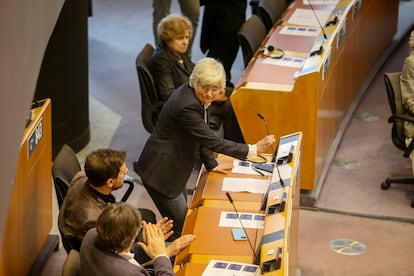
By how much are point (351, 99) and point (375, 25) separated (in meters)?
1.14

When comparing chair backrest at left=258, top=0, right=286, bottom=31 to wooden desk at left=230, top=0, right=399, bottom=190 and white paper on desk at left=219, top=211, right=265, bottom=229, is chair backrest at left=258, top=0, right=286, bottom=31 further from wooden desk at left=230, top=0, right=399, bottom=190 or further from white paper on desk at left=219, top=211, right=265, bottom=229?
white paper on desk at left=219, top=211, right=265, bottom=229

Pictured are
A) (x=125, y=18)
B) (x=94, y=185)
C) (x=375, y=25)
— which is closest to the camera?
(x=94, y=185)

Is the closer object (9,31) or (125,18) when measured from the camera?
(9,31)

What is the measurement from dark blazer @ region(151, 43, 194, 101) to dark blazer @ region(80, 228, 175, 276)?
267cm

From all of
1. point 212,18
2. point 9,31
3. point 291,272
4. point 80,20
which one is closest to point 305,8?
point 212,18

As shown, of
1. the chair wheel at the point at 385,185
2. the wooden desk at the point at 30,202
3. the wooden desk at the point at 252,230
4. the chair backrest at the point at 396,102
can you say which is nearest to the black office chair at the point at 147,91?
the wooden desk at the point at 30,202

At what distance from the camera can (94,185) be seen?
15.6 ft

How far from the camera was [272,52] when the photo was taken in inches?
284

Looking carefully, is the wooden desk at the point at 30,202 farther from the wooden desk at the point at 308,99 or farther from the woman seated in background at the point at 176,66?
the wooden desk at the point at 308,99

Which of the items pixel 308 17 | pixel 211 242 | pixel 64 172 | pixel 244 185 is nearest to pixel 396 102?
pixel 308 17

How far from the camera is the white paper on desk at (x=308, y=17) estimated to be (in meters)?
7.81

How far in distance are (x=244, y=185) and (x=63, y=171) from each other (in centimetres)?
109

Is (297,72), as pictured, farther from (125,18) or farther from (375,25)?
(125,18)

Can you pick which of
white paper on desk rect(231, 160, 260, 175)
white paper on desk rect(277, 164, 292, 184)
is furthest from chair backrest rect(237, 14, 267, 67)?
white paper on desk rect(277, 164, 292, 184)
